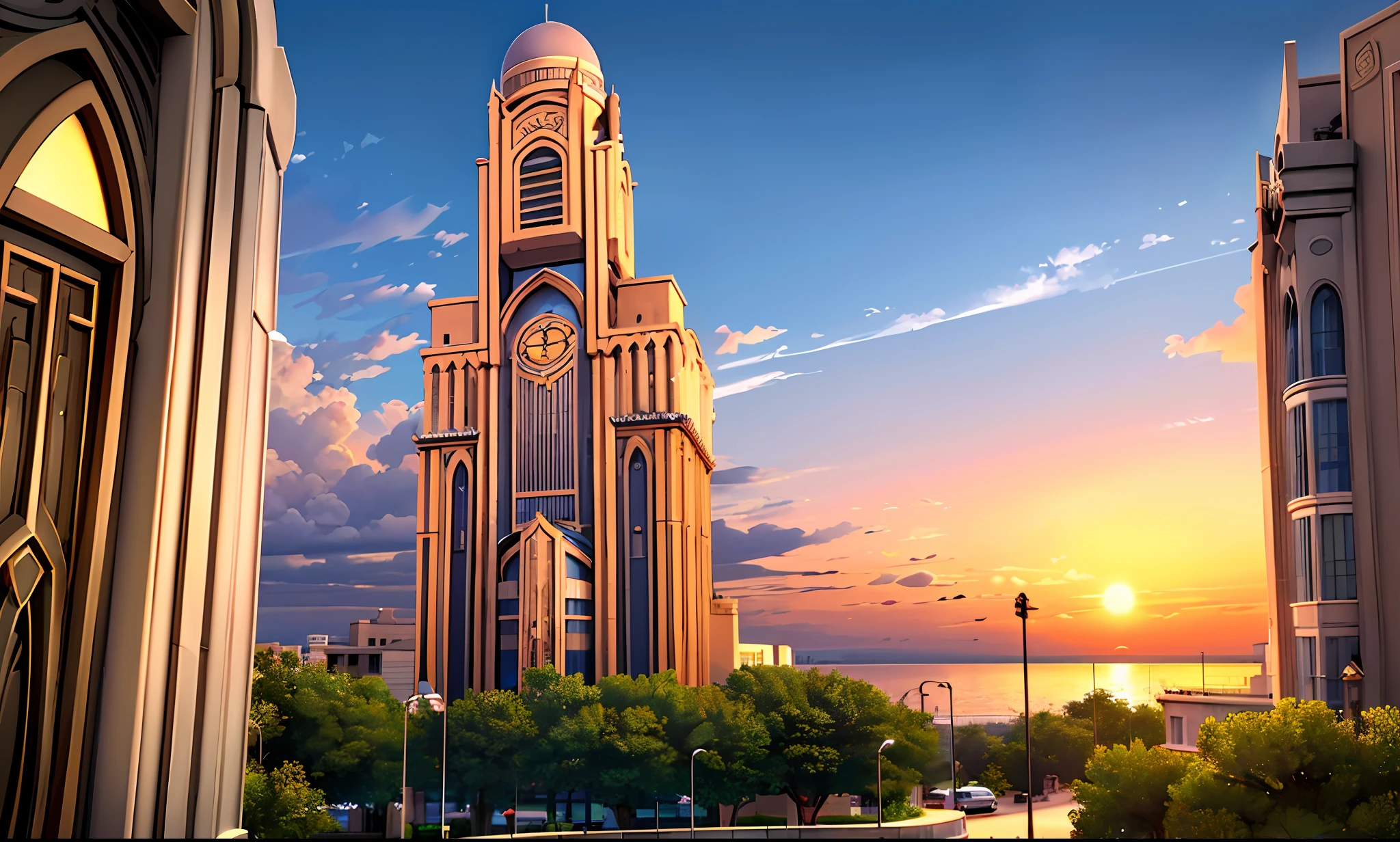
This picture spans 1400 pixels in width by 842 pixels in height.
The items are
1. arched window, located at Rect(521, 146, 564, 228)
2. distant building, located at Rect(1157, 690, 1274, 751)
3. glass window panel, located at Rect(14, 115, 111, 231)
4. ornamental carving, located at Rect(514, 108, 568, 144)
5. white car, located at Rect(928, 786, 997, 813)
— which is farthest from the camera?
ornamental carving, located at Rect(514, 108, 568, 144)

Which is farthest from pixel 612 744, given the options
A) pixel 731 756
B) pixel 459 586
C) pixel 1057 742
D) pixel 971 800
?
pixel 1057 742

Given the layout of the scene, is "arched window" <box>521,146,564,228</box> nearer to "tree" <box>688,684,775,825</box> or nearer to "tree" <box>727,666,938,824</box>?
"tree" <box>727,666,938,824</box>

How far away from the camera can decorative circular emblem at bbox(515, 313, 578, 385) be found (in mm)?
61469

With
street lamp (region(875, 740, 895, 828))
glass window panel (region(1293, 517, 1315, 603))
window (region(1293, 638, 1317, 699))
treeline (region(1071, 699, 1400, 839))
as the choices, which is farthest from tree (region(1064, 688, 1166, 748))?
treeline (region(1071, 699, 1400, 839))

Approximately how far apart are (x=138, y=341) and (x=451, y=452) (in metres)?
48.6

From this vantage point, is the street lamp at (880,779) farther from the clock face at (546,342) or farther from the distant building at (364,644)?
the distant building at (364,644)

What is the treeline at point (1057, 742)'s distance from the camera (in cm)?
7762

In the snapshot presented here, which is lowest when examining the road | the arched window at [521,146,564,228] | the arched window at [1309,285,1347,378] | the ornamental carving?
the road

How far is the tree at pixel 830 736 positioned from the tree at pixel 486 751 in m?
10.2

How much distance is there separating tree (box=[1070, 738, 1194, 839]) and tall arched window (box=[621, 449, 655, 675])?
90.6 ft

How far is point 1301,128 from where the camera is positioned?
37.9 meters

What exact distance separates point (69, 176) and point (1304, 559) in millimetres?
37370

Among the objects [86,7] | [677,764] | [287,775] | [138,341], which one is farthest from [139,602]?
[677,764]

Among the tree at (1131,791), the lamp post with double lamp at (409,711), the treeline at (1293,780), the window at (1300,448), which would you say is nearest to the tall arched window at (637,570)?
the lamp post with double lamp at (409,711)
